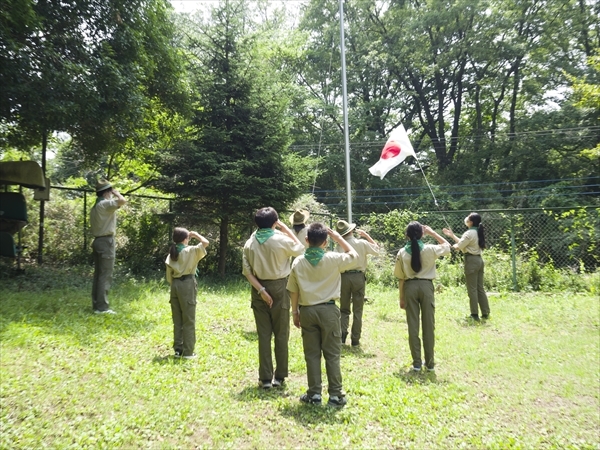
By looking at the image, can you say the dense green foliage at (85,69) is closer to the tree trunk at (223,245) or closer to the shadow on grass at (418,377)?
the tree trunk at (223,245)

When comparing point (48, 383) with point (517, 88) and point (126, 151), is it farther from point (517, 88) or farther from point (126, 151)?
point (517, 88)

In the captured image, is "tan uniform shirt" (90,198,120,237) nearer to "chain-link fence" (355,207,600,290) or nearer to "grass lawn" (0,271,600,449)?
"grass lawn" (0,271,600,449)

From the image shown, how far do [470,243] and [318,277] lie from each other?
17.0ft

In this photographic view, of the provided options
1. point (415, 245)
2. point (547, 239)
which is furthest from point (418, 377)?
point (547, 239)

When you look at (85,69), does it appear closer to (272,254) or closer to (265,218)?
(265,218)

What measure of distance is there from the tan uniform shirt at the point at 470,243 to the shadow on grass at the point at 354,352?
320 cm

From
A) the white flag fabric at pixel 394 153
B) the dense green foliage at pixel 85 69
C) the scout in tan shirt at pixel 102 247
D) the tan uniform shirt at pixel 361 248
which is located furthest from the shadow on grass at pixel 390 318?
the dense green foliage at pixel 85 69

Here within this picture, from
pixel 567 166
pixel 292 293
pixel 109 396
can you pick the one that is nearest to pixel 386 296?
pixel 292 293

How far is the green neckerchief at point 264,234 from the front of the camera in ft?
15.0

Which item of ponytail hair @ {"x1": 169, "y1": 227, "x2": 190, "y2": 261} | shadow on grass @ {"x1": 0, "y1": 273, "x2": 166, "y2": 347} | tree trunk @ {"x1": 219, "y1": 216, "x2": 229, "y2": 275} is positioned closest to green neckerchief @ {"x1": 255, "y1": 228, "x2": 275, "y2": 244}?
ponytail hair @ {"x1": 169, "y1": 227, "x2": 190, "y2": 261}

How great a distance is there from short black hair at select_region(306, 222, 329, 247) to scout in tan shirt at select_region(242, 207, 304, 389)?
329 millimetres

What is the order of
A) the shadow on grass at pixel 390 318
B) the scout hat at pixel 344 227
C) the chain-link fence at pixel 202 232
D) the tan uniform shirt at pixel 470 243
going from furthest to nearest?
the chain-link fence at pixel 202 232 < the shadow on grass at pixel 390 318 < the tan uniform shirt at pixel 470 243 < the scout hat at pixel 344 227

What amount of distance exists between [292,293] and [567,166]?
926 inches

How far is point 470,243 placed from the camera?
27.6 feet
